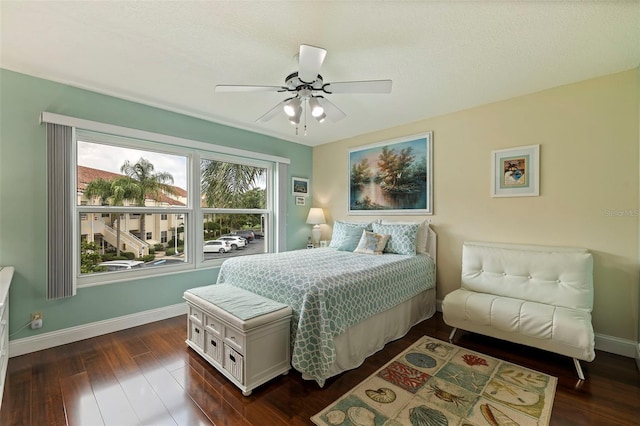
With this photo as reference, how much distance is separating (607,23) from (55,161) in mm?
4442

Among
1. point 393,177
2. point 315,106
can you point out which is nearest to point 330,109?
point 315,106

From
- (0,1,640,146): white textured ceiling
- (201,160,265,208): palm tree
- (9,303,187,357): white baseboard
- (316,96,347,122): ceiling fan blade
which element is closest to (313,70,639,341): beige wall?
(0,1,640,146): white textured ceiling

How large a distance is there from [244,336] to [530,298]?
256 cm

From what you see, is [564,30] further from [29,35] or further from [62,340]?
[62,340]

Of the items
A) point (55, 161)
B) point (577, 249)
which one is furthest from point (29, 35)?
point (577, 249)

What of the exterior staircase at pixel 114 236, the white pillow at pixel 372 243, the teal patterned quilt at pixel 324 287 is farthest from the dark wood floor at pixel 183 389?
the white pillow at pixel 372 243

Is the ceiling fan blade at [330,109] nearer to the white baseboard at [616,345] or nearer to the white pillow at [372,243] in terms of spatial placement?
the white pillow at [372,243]

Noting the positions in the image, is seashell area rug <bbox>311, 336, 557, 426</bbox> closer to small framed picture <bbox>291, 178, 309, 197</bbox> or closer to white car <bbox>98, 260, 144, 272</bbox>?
white car <bbox>98, 260, 144, 272</bbox>

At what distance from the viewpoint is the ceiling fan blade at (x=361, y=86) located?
2.03 m

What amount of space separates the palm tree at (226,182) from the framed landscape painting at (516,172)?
3.24m

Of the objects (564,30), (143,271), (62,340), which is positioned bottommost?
(62,340)

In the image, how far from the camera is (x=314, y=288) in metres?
2.01

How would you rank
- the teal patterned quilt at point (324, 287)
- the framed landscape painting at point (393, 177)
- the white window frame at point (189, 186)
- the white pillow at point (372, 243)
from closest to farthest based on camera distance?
the teal patterned quilt at point (324, 287)
the white window frame at point (189, 186)
the white pillow at point (372, 243)
the framed landscape painting at point (393, 177)

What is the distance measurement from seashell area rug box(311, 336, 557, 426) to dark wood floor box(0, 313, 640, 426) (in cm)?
10
